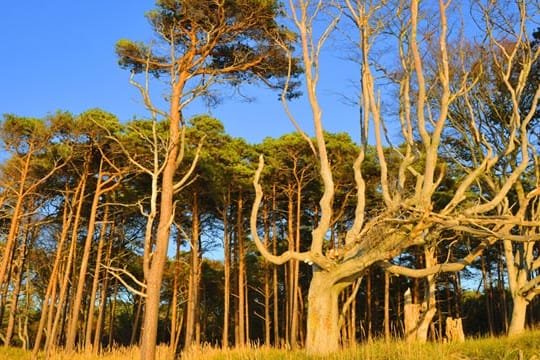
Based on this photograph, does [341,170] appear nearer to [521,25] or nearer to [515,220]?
[521,25]

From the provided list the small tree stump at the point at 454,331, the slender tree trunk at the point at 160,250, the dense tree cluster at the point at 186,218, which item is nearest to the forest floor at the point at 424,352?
the slender tree trunk at the point at 160,250

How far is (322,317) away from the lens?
7.36 m

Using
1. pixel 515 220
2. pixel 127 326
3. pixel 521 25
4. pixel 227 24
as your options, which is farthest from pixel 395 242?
pixel 127 326

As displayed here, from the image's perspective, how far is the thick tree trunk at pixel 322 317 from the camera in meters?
7.15

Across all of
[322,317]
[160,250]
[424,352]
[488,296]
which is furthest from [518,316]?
[488,296]

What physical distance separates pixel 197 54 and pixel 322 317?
6119 mm

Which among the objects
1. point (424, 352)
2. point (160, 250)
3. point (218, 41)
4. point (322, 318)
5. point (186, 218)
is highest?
point (218, 41)

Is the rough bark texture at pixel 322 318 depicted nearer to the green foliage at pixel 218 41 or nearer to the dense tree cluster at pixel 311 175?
the dense tree cluster at pixel 311 175

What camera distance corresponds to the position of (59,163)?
17.0 meters

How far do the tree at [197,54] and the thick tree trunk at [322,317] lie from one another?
118 inches

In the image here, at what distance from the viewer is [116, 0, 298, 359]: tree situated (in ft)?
30.9

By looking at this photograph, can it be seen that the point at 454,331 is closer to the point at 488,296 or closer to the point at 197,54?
the point at 197,54

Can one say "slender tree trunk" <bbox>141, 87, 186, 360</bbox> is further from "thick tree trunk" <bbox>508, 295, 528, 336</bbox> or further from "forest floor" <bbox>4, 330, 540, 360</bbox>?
"thick tree trunk" <bbox>508, 295, 528, 336</bbox>

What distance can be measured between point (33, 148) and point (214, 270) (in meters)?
14.4
